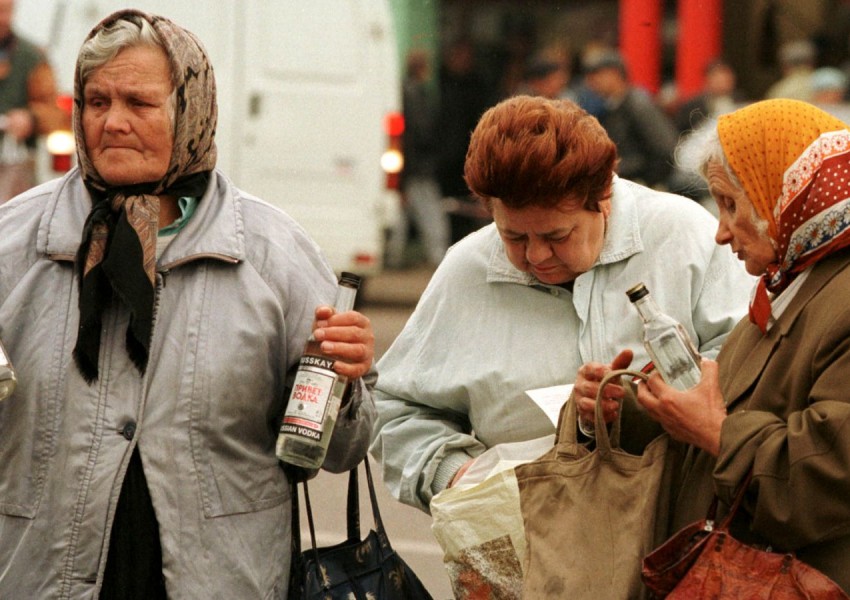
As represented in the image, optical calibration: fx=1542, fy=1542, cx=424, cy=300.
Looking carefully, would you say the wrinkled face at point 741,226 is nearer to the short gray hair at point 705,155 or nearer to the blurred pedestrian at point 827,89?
the short gray hair at point 705,155

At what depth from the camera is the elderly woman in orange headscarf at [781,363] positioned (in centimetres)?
258

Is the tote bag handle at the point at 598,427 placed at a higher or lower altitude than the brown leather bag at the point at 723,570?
higher

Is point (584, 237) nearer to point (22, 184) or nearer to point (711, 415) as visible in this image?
point (711, 415)

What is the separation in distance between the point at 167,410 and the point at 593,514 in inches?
32.7

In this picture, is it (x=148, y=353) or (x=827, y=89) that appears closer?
(x=148, y=353)

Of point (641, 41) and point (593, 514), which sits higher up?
point (593, 514)

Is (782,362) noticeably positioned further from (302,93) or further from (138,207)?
(302,93)

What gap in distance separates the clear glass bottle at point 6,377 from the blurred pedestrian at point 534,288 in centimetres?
93

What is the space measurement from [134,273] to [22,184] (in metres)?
7.38

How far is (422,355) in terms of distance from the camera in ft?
11.3

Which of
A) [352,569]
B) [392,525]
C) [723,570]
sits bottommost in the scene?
[392,525]

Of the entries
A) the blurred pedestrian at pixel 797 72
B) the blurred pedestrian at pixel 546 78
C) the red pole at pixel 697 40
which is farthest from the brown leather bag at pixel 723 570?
the red pole at pixel 697 40

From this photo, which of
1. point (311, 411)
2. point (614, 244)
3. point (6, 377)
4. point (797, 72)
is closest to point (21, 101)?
point (797, 72)

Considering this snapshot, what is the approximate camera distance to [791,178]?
2734mm
